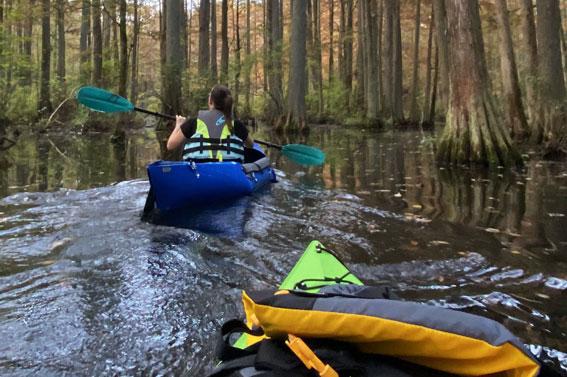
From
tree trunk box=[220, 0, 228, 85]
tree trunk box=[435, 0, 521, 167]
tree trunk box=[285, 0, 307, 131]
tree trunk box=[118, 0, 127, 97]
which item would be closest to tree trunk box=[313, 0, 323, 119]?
tree trunk box=[220, 0, 228, 85]

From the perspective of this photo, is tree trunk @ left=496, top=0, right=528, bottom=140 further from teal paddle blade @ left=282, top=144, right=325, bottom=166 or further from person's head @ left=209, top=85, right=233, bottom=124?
person's head @ left=209, top=85, right=233, bottom=124

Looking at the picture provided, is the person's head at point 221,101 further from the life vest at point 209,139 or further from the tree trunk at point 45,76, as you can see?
the tree trunk at point 45,76

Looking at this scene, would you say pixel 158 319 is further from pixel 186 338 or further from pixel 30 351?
pixel 30 351

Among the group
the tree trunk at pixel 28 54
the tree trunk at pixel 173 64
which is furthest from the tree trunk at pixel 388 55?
the tree trunk at pixel 28 54

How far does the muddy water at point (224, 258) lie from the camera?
7.92 feet

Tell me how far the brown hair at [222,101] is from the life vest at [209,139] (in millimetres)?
45

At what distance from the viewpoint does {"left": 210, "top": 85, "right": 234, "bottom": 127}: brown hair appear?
5.70 metres

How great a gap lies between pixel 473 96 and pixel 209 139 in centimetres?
431

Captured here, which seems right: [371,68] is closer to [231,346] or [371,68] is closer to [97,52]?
[97,52]

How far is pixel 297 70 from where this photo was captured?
52.0 feet

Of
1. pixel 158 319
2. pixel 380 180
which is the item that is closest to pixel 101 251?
pixel 158 319

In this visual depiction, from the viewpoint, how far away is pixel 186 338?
8.04 feet

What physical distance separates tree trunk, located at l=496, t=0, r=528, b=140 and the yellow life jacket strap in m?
11.0

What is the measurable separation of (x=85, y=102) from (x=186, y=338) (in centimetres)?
486
